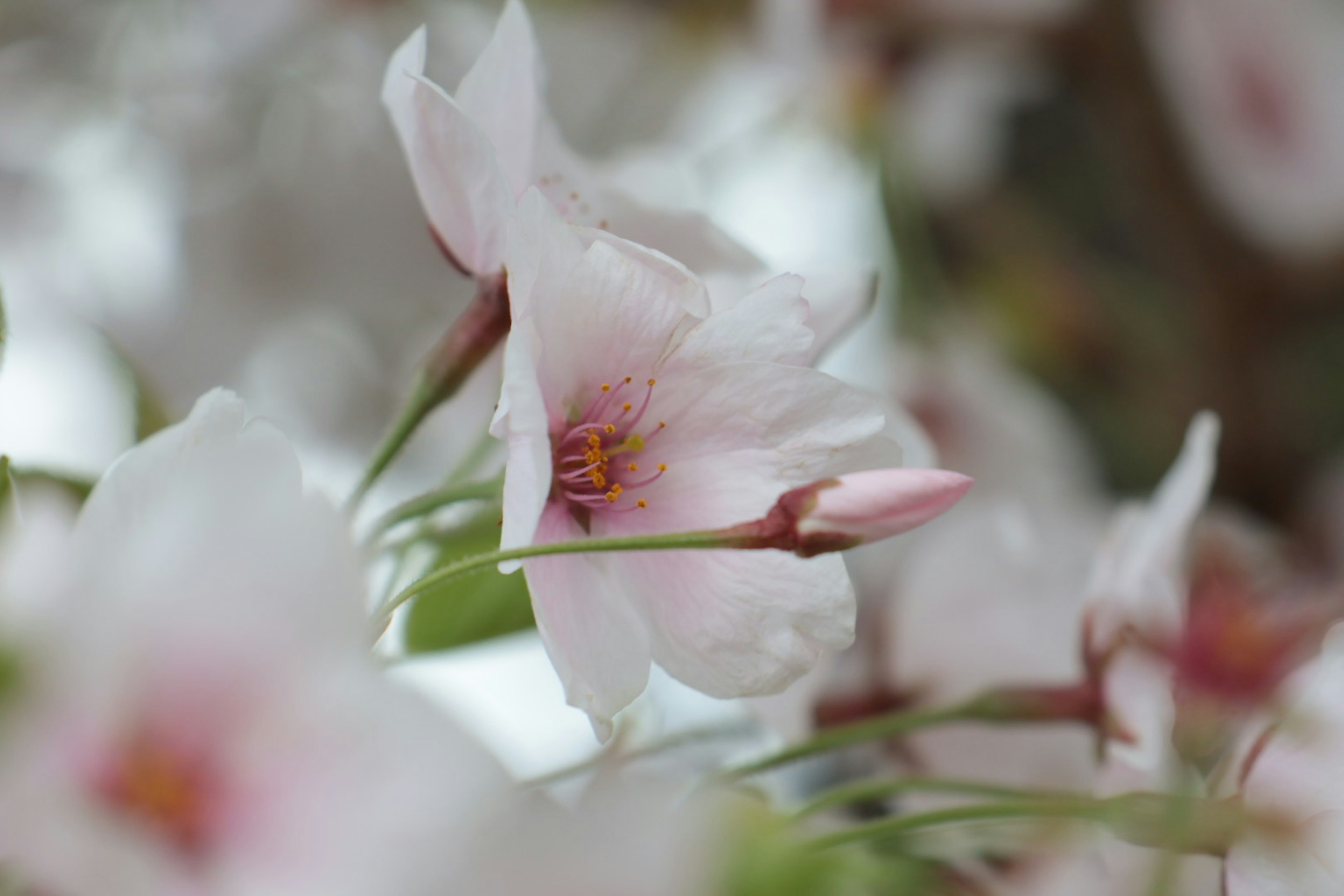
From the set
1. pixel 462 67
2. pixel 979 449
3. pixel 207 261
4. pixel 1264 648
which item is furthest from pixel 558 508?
pixel 207 261

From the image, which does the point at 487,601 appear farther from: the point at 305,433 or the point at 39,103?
the point at 39,103

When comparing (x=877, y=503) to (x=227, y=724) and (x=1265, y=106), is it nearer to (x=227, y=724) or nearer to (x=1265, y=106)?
(x=227, y=724)

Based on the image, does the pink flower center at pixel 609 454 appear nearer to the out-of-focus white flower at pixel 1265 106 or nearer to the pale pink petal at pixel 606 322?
the pale pink petal at pixel 606 322

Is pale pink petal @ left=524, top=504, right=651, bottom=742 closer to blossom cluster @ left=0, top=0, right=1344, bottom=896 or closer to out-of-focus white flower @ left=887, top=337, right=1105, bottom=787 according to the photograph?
blossom cluster @ left=0, top=0, right=1344, bottom=896

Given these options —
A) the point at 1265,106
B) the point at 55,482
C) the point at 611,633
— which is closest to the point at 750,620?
the point at 611,633

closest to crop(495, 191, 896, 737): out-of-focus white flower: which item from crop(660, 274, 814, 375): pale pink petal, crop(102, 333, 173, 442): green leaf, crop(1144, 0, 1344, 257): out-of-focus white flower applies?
crop(660, 274, 814, 375): pale pink petal

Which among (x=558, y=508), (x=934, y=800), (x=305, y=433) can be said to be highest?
(x=558, y=508)

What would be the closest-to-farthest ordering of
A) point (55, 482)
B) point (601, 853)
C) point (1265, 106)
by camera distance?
point (601, 853) → point (55, 482) → point (1265, 106)
